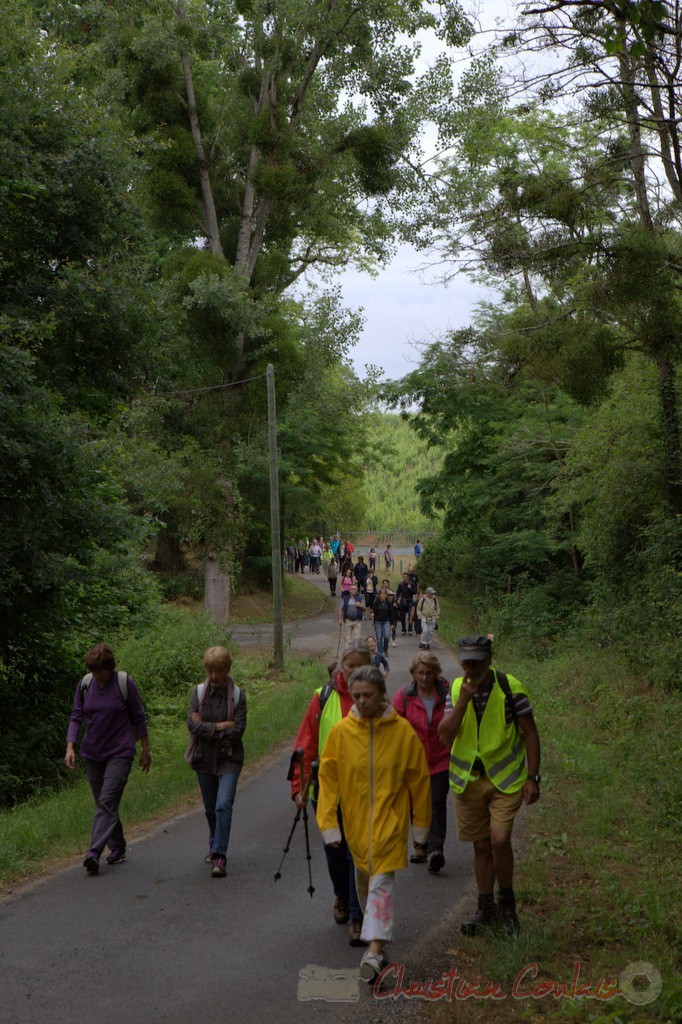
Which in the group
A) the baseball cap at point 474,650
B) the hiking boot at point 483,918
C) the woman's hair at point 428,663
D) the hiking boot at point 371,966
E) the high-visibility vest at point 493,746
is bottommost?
the hiking boot at point 483,918

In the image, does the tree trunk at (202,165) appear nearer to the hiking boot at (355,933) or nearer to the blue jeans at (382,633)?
the blue jeans at (382,633)

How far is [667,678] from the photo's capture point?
14172 mm

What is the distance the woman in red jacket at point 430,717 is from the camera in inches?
307

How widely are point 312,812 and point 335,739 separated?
181 inches

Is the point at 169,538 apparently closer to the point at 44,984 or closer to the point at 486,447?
the point at 486,447

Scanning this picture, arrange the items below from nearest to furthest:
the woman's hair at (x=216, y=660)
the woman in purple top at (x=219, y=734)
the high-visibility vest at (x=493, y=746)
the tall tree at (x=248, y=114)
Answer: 1. the high-visibility vest at (x=493, y=746)
2. the woman's hair at (x=216, y=660)
3. the woman in purple top at (x=219, y=734)
4. the tall tree at (x=248, y=114)

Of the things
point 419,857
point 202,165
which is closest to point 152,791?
point 419,857

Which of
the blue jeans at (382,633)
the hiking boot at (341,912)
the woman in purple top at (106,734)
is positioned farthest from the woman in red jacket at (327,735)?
the blue jeans at (382,633)

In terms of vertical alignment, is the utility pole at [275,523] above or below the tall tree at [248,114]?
below

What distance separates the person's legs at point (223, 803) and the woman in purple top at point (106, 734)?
2.29 ft

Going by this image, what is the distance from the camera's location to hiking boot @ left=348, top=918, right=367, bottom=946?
6.05 meters

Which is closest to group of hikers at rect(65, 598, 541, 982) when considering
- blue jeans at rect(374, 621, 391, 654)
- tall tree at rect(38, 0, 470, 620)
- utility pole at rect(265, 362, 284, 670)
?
utility pole at rect(265, 362, 284, 670)

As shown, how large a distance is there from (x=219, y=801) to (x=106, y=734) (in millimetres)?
1080

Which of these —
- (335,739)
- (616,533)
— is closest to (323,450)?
(616,533)
